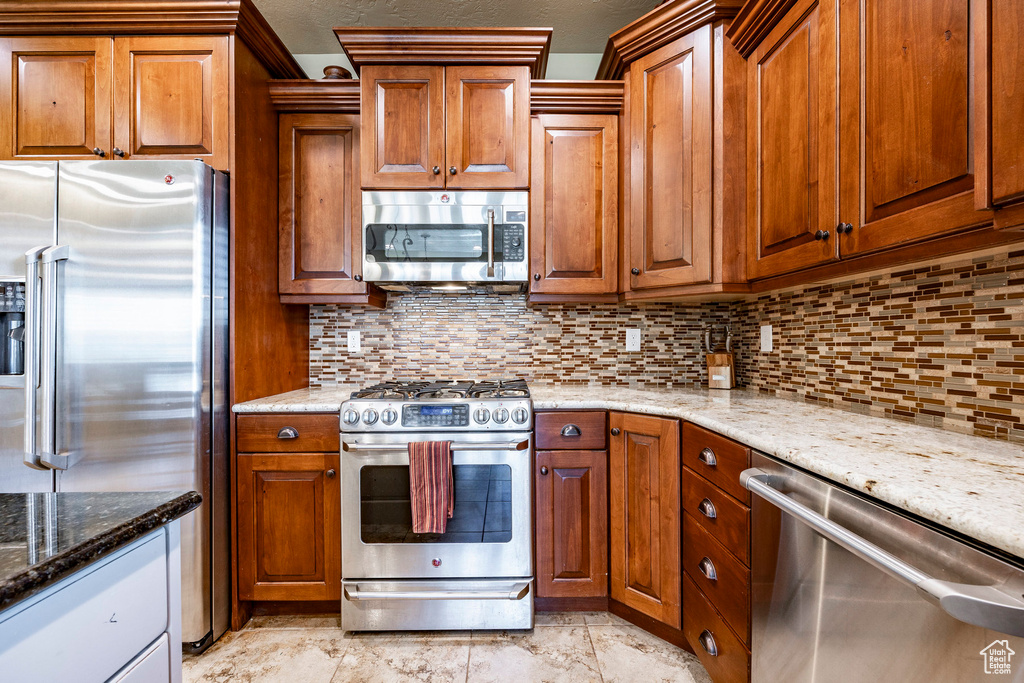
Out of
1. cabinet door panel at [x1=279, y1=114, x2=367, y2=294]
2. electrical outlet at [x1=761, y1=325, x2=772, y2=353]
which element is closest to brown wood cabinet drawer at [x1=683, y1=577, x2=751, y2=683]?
electrical outlet at [x1=761, y1=325, x2=772, y2=353]

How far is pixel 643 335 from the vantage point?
2469 mm

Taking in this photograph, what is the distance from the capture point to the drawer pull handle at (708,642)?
139cm

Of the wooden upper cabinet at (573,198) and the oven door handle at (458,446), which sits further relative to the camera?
the wooden upper cabinet at (573,198)

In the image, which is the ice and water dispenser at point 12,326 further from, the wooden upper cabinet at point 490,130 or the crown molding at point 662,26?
the crown molding at point 662,26

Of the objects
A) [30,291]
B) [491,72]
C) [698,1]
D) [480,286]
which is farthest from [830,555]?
[30,291]

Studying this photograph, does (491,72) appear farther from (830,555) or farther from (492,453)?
(830,555)

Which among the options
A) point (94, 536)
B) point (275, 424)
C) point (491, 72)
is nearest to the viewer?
point (94, 536)

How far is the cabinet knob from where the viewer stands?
140 cm

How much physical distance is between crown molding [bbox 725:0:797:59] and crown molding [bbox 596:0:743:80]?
86 millimetres

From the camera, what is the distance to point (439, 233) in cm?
208

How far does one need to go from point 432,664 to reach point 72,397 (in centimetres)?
164

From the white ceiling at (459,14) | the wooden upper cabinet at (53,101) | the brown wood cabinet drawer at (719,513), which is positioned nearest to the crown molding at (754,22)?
the white ceiling at (459,14)

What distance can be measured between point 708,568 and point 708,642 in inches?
9.3

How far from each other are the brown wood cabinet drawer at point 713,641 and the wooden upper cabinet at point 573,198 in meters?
1.35
